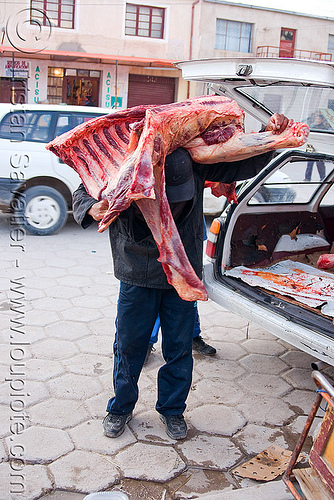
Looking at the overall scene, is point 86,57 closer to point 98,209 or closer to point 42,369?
point 42,369

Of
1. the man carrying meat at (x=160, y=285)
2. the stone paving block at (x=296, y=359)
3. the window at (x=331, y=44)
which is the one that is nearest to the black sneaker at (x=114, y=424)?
→ the man carrying meat at (x=160, y=285)

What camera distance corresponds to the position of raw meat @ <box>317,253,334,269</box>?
485 cm

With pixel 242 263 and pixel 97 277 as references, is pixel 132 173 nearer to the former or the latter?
pixel 242 263

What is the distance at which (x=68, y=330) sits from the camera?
4.53m

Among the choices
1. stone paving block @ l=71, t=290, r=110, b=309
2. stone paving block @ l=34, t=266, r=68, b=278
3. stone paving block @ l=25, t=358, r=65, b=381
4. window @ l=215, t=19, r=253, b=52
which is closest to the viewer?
stone paving block @ l=25, t=358, r=65, b=381

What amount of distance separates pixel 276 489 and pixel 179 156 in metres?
1.79

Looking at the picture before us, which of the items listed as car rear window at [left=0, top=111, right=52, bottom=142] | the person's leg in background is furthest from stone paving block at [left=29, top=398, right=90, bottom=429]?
car rear window at [left=0, top=111, right=52, bottom=142]

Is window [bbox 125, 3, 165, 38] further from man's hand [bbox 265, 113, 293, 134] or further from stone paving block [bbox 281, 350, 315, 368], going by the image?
man's hand [bbox 265, 113, 293, 134]

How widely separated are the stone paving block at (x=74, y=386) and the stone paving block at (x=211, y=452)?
809 mm

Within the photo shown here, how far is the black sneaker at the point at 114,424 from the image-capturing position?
3.13m

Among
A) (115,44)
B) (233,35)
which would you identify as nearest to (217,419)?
(115,44)

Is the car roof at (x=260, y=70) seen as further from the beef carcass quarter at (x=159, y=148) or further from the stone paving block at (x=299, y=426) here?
the stone paving block at (x=299, y=426)

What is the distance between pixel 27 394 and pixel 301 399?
6.26 ft

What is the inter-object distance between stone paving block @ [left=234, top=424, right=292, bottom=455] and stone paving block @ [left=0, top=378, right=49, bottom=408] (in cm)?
132
